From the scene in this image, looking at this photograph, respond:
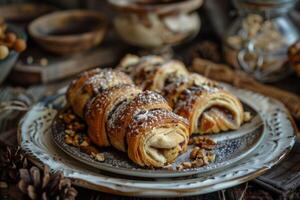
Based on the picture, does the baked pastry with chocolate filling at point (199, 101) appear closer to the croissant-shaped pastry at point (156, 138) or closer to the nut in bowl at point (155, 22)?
the croissant-shaped pastry at point (156, 138)

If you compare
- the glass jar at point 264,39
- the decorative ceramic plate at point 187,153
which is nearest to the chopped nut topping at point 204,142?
the decorative ceramic plate at point 187,153

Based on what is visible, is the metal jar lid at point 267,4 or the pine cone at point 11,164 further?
the metal jar lid at point 267,4

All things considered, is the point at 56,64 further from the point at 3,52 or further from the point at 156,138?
the point at 156,138

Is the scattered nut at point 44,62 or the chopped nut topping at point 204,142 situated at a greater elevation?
the chopped nut topping at point 204,142

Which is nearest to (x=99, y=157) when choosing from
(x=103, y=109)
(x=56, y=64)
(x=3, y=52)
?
(x=103, y=109)

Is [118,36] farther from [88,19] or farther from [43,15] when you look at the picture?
[43,15]

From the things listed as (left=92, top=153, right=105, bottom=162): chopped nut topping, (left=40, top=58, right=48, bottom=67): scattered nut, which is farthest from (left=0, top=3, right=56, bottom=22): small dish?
(left=92, top=153, right=105, bottom=162): chopped nut topping

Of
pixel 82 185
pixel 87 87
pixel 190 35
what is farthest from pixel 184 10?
pixel 82 185
